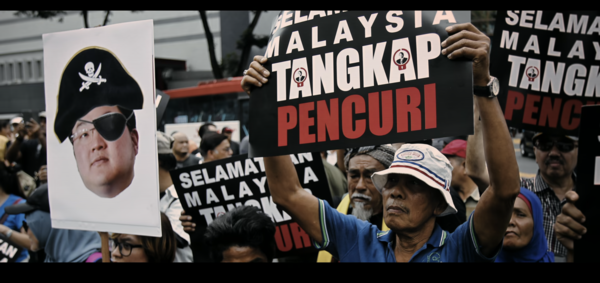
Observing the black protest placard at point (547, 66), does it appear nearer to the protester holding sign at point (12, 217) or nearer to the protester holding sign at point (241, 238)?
the protester holding sign at point (241, 238)

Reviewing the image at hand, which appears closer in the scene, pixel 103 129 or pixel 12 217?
pixel 103 129

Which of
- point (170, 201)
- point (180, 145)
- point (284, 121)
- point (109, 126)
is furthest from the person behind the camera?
point (180, 145)

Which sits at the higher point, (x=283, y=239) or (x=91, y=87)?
(x=91, y=87)

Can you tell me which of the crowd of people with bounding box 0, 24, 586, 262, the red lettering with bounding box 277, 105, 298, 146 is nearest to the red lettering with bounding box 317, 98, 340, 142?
the red lettering with bounding box 277, 105, 298, 146

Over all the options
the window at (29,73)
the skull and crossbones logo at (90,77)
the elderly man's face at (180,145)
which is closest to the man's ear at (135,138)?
the skull and crossbones logo at (90,77)

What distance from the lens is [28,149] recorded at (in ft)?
22.5

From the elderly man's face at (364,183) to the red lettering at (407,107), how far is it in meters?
0.65

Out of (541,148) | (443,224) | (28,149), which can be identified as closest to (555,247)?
(541,148)

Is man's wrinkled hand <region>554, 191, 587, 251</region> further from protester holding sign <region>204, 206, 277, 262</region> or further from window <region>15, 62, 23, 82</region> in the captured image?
window <region>15, 62, 23, 82</region>

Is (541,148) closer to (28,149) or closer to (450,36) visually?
(450,36)

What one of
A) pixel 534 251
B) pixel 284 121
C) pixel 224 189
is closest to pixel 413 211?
pixel 284 121

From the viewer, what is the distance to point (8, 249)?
3926mm

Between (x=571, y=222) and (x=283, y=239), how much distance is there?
4.82ft

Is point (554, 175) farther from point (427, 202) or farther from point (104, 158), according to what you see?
point (104, 158)
